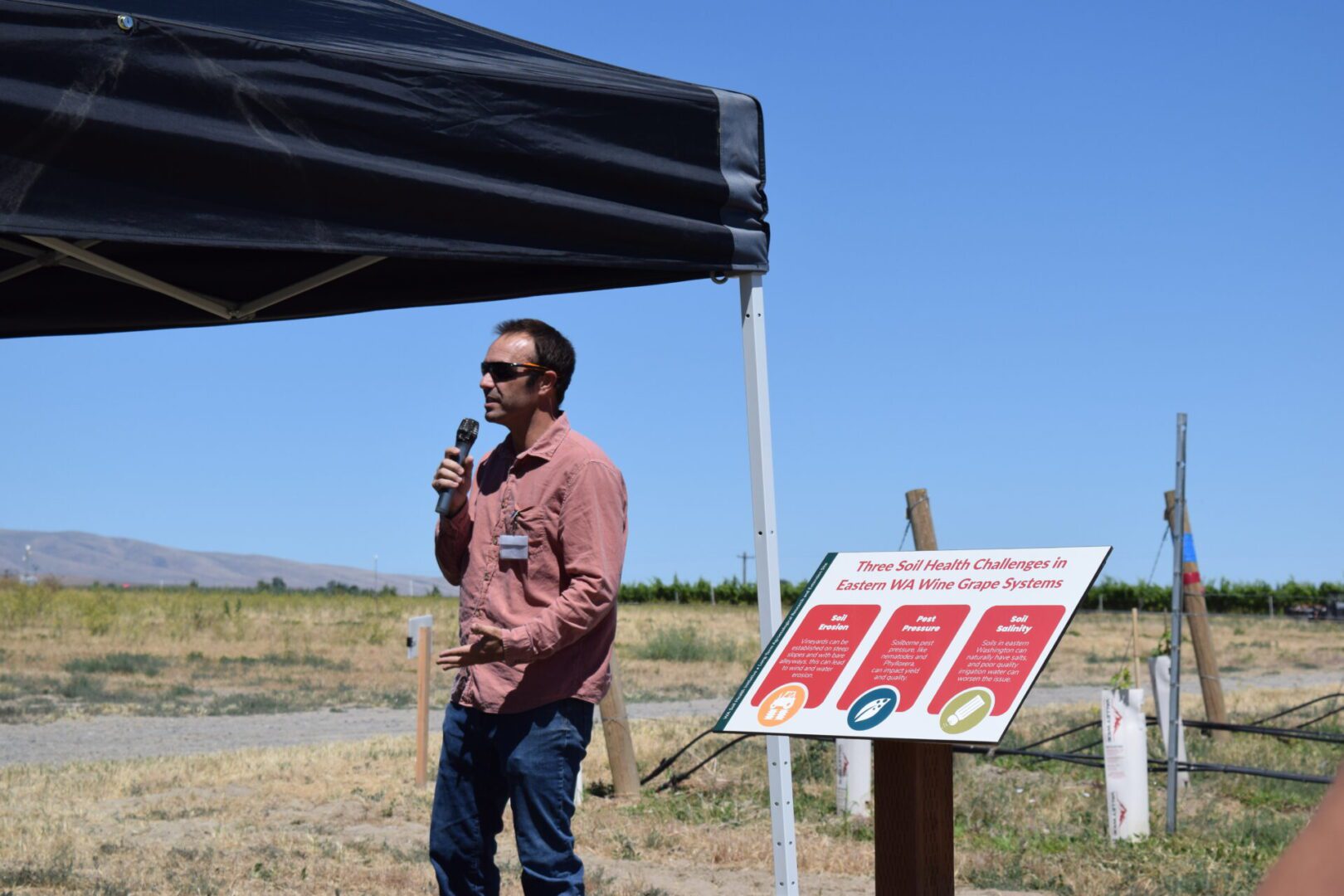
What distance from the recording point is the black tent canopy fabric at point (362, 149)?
2.64 metres

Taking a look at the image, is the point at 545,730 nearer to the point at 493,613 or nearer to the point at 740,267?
the point at 493,613

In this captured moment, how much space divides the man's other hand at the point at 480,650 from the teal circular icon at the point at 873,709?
86cm

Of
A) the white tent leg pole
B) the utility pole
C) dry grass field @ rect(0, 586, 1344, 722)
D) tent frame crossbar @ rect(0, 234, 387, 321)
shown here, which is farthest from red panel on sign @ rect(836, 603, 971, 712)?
dry grass field @ rect(0, 586, 1344, 722)

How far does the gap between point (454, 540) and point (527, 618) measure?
0.42m

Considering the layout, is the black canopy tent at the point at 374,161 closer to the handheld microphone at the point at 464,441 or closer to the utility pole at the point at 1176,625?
the handheld microphone at the point at 464,441

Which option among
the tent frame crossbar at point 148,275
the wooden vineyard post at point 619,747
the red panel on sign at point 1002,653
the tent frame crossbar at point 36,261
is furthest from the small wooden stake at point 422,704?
the red panel on sign at point 1002,653

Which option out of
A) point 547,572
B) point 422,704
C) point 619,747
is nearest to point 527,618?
point 547,572

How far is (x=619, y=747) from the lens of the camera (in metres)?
8.06

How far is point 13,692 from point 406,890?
12.7m

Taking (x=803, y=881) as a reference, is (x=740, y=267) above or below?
above

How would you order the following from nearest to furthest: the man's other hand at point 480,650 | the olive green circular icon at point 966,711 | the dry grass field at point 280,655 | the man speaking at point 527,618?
the olive green circular icon at point 966,711 < the man's other hand at point 480,650 < the man speaking at point 527,618 < the dry grass field at point 280,655

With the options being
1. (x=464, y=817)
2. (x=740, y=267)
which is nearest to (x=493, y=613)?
(x=464, y=817)

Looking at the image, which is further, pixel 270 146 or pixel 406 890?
pixel 406 890

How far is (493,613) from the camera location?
3.60 m
